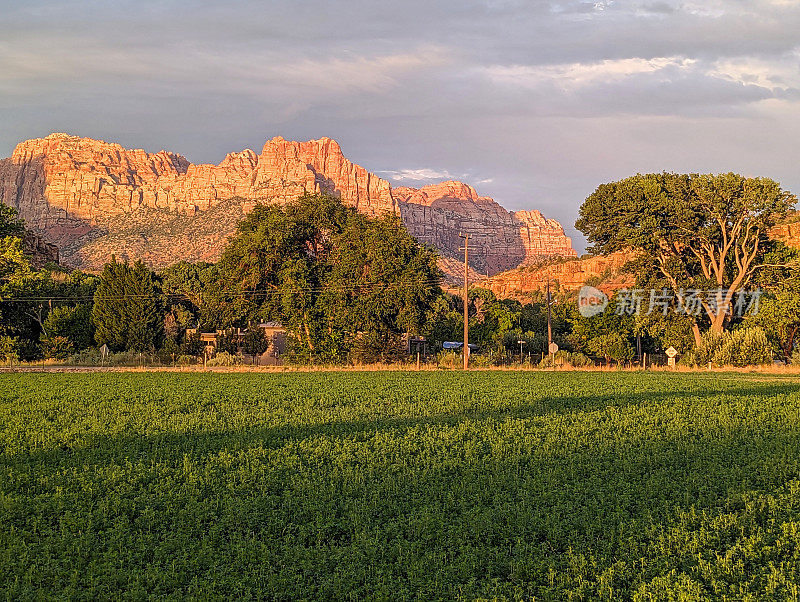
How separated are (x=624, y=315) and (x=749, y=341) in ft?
39.0

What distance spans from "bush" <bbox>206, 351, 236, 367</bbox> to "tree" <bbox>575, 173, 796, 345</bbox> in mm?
32100

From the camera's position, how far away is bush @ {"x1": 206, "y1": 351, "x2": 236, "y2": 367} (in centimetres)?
5772

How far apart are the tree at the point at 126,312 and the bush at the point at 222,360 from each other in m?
7.70

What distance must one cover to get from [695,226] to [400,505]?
5584 centimetres

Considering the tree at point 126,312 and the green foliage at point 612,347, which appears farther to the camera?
the green foliage at point 612,347

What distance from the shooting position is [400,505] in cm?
1284

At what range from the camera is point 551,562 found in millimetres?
9875

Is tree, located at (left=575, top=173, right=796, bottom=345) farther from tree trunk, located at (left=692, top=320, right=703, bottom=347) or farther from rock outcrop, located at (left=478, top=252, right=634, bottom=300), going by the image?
rock outcrop, located at (left=478, top=252, right=634, bottom=300)

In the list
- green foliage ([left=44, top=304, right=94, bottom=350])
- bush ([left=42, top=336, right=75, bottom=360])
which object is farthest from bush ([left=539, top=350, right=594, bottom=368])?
green foliage ([left=44, top=304, right=94, bottom=350])

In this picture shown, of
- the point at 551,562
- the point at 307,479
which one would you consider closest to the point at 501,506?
the point at 551,562

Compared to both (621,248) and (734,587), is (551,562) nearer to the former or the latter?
(734,587)

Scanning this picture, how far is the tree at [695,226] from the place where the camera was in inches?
2365

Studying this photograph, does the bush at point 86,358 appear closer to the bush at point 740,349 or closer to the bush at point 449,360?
the bush at point 449,360

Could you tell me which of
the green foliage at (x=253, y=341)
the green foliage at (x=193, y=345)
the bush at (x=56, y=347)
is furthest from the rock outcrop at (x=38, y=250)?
the green foliage at (x=253, y=341)
